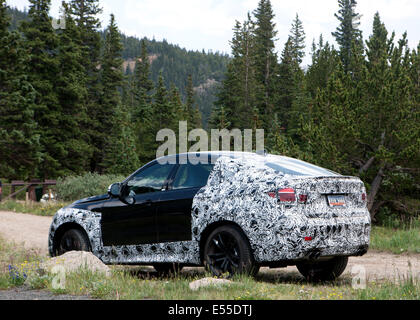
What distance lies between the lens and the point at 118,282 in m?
6.28

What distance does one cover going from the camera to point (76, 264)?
23.7ft

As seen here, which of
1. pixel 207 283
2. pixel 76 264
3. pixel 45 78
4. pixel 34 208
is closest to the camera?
pixel 207 283

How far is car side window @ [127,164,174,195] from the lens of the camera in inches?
303

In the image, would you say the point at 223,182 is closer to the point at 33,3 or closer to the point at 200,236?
the point at 200,236

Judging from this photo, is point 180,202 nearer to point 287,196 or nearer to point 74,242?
point 287,196

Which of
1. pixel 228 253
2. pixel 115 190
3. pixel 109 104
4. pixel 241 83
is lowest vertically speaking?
pixel 228 253

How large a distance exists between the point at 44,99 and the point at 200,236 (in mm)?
41505

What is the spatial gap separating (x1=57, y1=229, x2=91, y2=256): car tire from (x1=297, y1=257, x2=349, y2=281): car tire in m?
3.22

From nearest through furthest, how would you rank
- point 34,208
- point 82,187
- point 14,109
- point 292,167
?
point 292,167 → point 34,208 → point 82,187 → point 14,109

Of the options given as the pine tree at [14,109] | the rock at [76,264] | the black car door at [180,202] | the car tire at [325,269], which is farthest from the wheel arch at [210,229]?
the pine tree at [14,109]

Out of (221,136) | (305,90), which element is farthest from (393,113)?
(305,90)

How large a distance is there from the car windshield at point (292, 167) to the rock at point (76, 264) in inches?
99.2

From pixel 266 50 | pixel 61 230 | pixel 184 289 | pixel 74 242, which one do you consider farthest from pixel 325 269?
pixel 266 50

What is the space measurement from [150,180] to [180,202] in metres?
0.83
